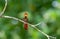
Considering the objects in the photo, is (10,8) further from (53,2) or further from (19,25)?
(53,2)

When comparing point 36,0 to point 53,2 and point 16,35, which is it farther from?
point 16,35

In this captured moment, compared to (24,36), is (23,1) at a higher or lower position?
higher

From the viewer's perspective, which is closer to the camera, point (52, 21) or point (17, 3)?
point (52, 21)

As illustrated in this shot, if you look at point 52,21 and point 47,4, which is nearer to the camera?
point 52,21

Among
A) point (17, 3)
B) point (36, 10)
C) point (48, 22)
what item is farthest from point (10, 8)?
point (48, 22)

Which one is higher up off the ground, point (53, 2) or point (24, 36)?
point (53, 2)

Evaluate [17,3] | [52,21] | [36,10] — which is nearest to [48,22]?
[52,21]
